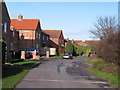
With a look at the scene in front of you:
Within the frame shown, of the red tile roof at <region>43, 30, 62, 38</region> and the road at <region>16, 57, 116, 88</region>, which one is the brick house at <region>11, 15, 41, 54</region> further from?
the road at <region>16, 57, 116, 88</region>

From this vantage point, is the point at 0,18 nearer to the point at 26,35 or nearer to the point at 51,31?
the point at 26,35

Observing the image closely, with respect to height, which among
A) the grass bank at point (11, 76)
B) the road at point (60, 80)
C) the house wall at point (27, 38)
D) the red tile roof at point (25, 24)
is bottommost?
the road at point (60, 80)

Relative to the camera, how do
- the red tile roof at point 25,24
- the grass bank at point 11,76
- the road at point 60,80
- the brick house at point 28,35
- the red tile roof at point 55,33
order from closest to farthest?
the grass bank at point 11,76 < the road at point 60,80 < the brick house at point 28,35 < the red tile roof at point 25,24 < the red tile roof at point 55,33

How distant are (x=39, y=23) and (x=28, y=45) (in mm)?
6940

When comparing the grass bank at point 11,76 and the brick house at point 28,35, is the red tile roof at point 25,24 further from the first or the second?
the grass bank at point 11,76

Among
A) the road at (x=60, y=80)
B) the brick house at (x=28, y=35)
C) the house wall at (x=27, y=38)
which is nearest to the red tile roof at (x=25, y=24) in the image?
the brick house at (x=28, y=35)

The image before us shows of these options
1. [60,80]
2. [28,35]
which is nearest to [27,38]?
[28,35]

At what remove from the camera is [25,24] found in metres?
49.9

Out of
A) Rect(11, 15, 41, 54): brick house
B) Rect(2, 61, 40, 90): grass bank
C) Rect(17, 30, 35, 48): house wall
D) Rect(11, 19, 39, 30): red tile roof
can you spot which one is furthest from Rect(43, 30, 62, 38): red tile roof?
Rect(2, 61, 40, 90): grass bank

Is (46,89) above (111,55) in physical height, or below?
below

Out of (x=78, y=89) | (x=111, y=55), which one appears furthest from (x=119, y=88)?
(x=111, y=55)

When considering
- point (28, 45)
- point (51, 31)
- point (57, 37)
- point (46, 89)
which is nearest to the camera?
point (46, 89)

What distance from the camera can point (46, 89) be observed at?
10492 millimetres

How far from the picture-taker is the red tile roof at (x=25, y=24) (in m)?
48.5
